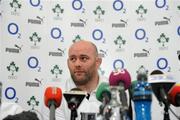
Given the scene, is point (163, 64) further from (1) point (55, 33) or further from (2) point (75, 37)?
(1) point (55, 33)

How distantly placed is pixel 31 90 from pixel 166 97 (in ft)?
6.54

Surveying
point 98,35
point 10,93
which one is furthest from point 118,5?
point 10,93

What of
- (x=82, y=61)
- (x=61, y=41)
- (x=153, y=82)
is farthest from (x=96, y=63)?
(x=153, y=82)

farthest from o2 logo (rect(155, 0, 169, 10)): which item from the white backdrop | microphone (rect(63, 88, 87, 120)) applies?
microphone (rect(63, 88, 87, 120))

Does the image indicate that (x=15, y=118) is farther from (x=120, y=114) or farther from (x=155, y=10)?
(x=155, y=10)

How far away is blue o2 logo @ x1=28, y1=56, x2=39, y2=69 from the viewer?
2.96 meters

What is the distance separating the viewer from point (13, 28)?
2.97m

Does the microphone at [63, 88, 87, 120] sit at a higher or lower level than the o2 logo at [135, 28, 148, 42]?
lower

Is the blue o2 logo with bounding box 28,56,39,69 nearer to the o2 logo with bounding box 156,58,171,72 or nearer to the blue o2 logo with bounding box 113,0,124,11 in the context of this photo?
the blue o2 logo with bounding box 113,0,124,11

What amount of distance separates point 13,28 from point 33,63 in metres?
0.32

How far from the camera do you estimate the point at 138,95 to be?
0.95m

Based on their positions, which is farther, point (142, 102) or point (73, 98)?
point (73, 98)

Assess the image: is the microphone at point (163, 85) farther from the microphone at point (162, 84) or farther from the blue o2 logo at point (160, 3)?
the blue o2 logo at point (160, 3)

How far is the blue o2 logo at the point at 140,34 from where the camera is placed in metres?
3.06
